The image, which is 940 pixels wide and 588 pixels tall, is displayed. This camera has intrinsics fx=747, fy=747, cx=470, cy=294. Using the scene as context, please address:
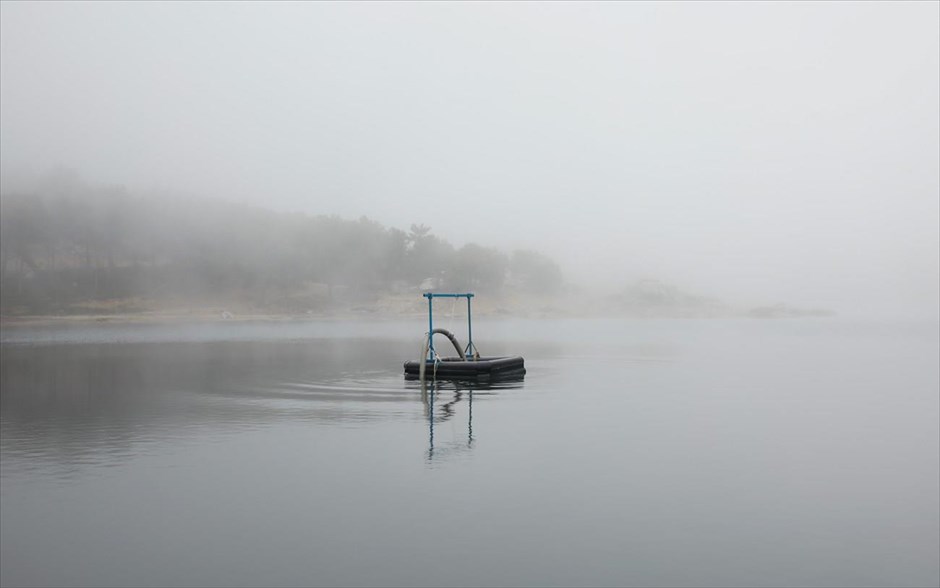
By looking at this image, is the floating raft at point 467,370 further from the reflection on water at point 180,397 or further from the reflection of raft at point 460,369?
the reflection on water at point 180,397

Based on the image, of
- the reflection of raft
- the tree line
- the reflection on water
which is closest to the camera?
the reflection on water

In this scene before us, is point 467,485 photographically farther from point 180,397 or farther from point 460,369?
point 460,369

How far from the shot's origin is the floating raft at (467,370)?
37500mm

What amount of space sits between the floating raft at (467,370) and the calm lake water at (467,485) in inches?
109

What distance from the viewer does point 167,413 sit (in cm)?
2684

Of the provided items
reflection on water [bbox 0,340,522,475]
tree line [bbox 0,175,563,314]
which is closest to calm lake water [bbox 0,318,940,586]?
reflection on water [bbox 0,340,522,475]

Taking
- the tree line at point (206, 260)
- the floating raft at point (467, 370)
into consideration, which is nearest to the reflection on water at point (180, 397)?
the floating raft at point (467, 370)

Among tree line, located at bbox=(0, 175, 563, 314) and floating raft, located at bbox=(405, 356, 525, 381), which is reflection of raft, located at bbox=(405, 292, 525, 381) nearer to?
floating raft, located at bbox=(405, 356, 525, 381)

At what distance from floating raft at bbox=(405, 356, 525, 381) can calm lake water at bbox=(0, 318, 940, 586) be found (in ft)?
9.12

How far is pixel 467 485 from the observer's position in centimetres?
1675

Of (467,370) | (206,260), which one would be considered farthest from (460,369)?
(206,260)

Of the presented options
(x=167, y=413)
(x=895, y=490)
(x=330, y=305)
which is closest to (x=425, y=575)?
(x=895, y=490)

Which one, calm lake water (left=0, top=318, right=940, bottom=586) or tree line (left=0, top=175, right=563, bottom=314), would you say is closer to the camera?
calm lake water (left=0, top=318, right=940, bottom=586)

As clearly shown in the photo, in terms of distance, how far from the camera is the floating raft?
123ft
